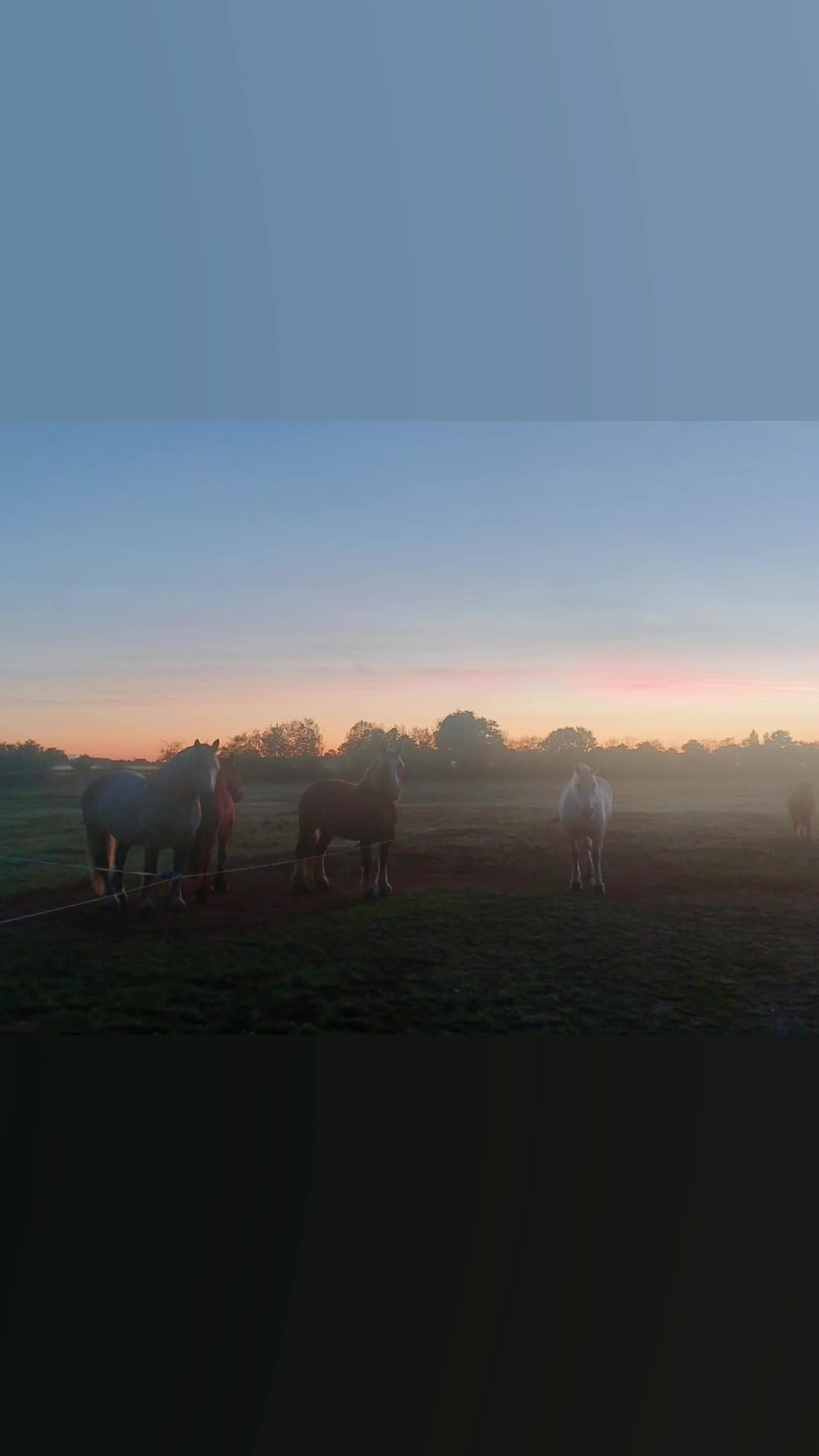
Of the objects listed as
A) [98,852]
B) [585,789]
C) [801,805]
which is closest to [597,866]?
[585,789]

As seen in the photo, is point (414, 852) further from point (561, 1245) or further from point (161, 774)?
point (561, 1245)

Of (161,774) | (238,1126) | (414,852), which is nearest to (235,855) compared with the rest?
(161,774)

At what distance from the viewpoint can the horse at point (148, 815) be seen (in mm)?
4910

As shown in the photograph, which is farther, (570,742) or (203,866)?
(570,742)

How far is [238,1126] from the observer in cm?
363

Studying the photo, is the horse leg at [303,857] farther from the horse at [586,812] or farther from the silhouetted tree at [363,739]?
the horse at [586,812]

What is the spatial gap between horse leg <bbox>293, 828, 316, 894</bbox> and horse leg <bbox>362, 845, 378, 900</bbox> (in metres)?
0.27

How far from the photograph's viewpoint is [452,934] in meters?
4.89

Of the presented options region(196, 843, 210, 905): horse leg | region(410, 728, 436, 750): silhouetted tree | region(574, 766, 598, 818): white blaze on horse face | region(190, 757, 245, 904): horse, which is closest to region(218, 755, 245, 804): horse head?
region(190, 757, 245, 904): horse

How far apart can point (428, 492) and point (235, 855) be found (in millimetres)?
2307

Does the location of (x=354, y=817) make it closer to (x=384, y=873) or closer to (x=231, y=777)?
(x=384, y=873)

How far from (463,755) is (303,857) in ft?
3.46

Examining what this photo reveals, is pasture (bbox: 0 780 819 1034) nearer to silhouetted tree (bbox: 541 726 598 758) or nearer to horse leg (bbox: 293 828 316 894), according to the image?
horse leg (bbox: 293 828 316 894)

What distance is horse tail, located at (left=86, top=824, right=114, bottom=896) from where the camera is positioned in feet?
16.1
